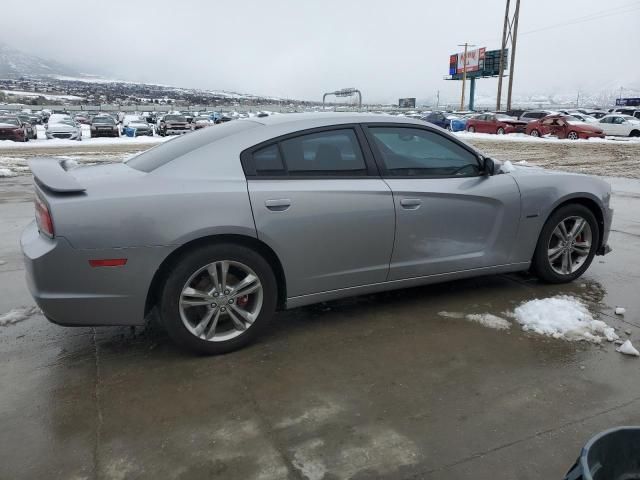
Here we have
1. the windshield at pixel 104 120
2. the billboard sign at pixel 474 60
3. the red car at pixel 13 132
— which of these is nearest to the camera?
the red car at pixel 13 132

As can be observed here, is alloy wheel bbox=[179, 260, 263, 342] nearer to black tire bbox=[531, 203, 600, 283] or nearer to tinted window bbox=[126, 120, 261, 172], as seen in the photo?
tinted window bbox=[126, 120, 261, 172]

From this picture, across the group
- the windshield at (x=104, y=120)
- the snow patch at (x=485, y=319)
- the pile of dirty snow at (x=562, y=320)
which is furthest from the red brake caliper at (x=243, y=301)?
the windshield at (x=104, y=120)

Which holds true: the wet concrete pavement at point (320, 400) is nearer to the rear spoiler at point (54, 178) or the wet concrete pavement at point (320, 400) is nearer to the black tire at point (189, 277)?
the black tire at point (189, 277)

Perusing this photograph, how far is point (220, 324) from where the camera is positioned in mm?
3541

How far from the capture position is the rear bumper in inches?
A: 120

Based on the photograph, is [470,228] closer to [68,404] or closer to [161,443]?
[161,443]

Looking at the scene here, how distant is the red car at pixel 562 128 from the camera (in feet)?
89.4

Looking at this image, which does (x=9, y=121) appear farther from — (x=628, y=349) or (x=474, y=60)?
(x=474, y=60)

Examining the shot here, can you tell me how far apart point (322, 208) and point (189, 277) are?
3.17 feet

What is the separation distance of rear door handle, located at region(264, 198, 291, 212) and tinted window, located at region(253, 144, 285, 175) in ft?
0.70

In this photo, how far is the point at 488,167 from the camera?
14.0ft

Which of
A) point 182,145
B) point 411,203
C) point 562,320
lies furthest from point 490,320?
point 182,145

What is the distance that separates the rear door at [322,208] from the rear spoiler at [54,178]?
103 cm

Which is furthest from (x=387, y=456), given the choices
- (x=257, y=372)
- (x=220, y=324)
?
(x=220, y=324)
